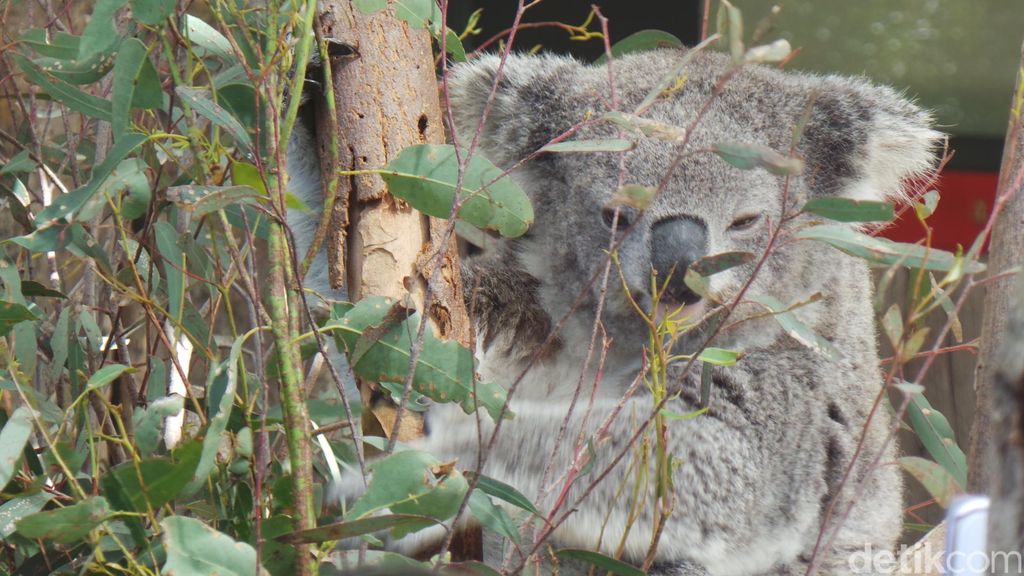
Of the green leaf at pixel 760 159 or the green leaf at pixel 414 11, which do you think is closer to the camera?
the green leaf at pixel 760 159

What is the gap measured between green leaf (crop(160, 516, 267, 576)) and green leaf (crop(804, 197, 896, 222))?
0.75 m

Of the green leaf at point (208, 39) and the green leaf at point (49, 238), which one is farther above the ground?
the green leaf at point (208, 39)

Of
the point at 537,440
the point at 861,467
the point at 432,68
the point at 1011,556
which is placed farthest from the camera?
the point at 861,467

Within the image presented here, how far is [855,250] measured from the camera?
1.32 meters

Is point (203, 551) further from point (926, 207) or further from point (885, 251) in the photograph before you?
point (926, 207)

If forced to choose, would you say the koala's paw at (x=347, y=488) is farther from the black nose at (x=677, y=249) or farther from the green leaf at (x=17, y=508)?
the black nose at (x=677, y=249)

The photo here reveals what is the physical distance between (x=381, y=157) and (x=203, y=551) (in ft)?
2.26

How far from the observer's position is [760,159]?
3.84 ft

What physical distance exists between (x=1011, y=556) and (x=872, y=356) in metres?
1.94

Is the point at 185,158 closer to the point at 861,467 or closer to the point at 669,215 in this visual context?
the point at 669,215

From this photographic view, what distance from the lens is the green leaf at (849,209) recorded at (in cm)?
129

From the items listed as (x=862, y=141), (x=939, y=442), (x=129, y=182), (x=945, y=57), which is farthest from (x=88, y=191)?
(x=945, y=57)

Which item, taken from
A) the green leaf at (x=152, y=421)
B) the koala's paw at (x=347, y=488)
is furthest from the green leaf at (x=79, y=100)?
the koala's paw at (x=347, y=488)

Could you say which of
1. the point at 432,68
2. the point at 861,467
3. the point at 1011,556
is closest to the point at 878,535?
the point at 861,467
